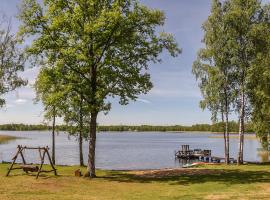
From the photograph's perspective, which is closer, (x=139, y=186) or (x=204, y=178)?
(x=139, y=186)

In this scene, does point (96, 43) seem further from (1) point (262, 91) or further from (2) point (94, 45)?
(1) point (262, 91)

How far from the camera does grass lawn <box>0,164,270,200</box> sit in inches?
885

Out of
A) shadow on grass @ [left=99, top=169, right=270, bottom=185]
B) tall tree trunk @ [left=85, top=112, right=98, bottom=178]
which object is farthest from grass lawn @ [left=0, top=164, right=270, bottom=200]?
tall tree trunk @ [left=85, top=112, right=98, bottom=178]

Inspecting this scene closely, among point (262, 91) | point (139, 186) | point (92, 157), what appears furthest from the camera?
point (262, 91)

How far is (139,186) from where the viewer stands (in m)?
26.9

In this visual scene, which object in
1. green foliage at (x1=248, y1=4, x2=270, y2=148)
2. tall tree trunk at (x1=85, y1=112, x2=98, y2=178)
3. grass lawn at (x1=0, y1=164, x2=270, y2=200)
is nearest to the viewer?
grass lawn at (x1=0, y1=164, x2=270, y2=200)

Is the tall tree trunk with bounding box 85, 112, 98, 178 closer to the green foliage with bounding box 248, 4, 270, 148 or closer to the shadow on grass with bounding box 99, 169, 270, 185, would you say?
the shadow on grass with bounding box 99, 169, 270, 185

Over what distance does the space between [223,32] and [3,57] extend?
25665 millimetres

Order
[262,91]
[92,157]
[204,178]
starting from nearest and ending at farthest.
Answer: [204,178] → [92,157] → [262,91]

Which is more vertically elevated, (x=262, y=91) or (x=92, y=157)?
(x=262, y=91)

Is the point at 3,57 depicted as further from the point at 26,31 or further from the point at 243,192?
the point at 243,192

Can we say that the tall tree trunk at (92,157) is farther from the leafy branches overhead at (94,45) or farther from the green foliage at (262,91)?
the green foliage at (262,91)

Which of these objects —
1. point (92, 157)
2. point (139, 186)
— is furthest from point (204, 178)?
point (92, 157)

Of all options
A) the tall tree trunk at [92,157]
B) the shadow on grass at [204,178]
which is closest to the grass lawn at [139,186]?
the shadow on grass at [204,178]
